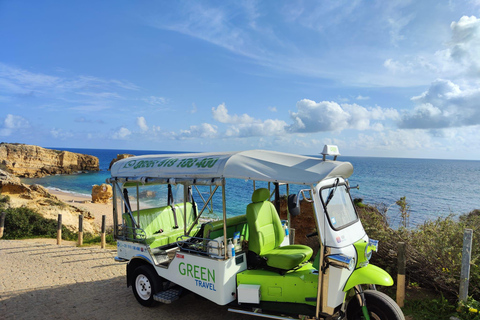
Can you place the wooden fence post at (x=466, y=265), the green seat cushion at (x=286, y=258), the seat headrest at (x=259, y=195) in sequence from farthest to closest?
the seat headrest at (x=259, y=195) → the wooden fence post at (x=466, y=265) → the green seat cushion at (x=286, y=258)

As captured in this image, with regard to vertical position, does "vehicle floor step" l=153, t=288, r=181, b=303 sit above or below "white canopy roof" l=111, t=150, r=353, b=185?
below

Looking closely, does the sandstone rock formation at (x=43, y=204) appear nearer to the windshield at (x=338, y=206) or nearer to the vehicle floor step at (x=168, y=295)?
the vehicle floor step at (x=168, y=295)

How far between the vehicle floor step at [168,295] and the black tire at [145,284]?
15 centimetres

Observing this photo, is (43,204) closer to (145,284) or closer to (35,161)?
(145,284)

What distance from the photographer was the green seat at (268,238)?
525 cm

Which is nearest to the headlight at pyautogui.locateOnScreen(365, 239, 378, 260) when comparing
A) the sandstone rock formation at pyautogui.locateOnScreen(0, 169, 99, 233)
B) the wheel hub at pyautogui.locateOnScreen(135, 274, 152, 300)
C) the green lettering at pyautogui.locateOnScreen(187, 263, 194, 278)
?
the green lettering at pyautogui.locateOnScreen(187, 263, 194, 278)

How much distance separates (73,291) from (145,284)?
7.38ft

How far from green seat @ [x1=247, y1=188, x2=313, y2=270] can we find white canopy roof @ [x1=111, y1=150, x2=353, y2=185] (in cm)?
70

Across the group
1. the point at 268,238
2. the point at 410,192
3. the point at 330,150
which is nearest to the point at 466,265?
the point at 330,150

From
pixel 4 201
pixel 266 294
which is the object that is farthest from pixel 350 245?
pixel 4 201

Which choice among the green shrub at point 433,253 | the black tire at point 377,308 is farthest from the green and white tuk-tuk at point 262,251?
the green shrub at point 433,253

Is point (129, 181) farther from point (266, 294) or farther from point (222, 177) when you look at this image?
point (266, 294)

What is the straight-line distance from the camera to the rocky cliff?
65.8m

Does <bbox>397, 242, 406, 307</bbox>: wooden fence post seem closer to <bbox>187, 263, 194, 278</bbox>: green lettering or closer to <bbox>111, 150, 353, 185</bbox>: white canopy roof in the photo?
<bbox>111, 150, 353, 185</bbox>: white canopy roof
